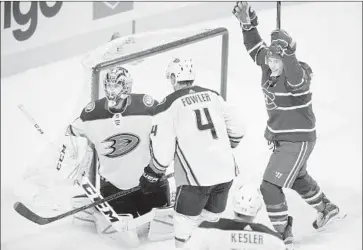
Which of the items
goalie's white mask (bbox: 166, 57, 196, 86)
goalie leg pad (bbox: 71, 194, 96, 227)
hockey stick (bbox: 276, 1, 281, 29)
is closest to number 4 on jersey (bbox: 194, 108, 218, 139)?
goalie's white mask (bbox: 166, 57, 196, 86)

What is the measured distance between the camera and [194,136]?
2176 millimetres

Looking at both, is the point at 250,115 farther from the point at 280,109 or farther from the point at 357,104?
the point at 357,104

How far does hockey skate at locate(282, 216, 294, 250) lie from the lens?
2.19 meters

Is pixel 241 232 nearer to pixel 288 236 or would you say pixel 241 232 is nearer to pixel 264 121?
pixel 288 236

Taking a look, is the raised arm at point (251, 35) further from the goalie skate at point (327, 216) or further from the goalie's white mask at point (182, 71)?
the goalie skate at point (327, 216)

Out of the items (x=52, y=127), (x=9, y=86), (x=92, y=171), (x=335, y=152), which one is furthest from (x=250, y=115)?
(x=9, y=86)

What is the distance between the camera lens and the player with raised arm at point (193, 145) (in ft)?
7.13

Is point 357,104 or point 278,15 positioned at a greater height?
point 278,15

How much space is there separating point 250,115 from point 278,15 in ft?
1.13

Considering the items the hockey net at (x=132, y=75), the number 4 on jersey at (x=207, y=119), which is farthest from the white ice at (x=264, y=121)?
the number 4 on jersey at (x=207, y=119)

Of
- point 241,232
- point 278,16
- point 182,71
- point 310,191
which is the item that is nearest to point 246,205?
point 241,232

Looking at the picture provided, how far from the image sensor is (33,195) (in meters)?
2.56

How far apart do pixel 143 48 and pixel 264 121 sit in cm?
50

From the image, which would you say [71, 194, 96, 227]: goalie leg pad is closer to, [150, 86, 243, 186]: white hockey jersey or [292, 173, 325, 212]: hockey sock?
[150, 86, 243, 186]: white hockey jersey
